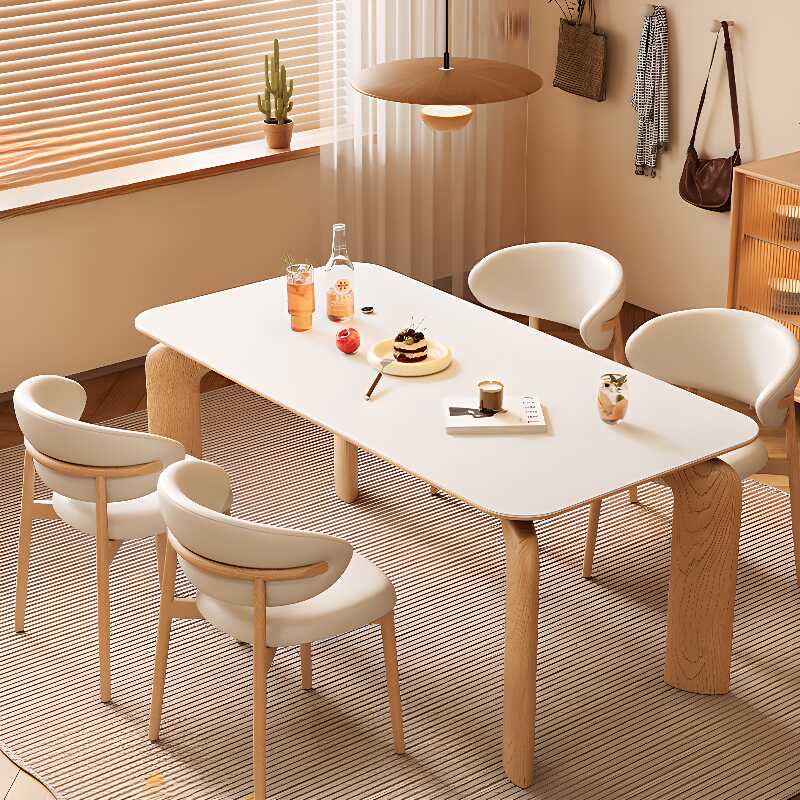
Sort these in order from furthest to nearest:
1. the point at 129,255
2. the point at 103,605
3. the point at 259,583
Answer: the point at 129,255, the point at 103,605, the point at 259,583

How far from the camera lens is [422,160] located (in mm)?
5562

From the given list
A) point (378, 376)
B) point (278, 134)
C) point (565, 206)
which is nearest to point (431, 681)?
point (378, 376)

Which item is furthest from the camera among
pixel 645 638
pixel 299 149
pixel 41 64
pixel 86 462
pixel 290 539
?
→ pixel 299 149

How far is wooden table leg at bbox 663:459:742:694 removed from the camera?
313 cm

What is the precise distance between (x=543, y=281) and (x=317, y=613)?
1768 mm

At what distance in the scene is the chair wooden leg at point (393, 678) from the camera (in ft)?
9.99

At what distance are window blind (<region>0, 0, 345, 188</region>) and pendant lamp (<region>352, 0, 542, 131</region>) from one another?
2024mm

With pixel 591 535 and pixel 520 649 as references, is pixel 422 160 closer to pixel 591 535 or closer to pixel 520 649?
pixel 591 535

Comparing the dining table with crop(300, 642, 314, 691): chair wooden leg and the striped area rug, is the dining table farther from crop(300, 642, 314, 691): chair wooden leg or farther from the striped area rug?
crop(300, 642, 314, 691): chair wooden leg

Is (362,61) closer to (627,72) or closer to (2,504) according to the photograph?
(627,72)

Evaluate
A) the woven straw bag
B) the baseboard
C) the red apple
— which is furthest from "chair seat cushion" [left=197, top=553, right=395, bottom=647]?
the woven straw bag

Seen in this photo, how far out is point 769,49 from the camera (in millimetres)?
4836

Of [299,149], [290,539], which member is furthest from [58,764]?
[299,149]

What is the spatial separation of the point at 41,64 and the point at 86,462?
2.14 meters
